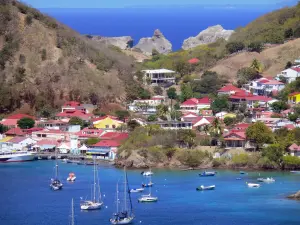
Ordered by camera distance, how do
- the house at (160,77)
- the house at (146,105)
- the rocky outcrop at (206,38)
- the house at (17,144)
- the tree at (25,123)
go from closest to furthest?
the house at (17,144)
the tree at (25,123)
the house at (146,105)
the house at (160,77)
the rocky outcrop at (206,38)

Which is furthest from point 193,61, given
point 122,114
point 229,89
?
point 122,114

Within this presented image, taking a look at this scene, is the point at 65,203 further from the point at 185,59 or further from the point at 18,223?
the point at 185,59

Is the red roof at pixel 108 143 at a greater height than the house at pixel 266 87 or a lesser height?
lesser

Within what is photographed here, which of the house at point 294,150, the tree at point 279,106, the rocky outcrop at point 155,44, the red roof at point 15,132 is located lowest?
the house at point 294,150

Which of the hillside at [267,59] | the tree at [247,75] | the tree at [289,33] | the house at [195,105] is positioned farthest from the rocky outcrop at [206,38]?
the house at [195,105]

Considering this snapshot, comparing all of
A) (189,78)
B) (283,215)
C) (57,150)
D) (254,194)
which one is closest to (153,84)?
(189,78)

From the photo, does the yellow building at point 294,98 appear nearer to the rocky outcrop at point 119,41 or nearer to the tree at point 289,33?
the tree at point 289,33

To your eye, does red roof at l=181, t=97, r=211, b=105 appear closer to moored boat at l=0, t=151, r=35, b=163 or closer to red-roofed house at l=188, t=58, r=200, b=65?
red-roofed house at l=188, t=58, r=200, b=65

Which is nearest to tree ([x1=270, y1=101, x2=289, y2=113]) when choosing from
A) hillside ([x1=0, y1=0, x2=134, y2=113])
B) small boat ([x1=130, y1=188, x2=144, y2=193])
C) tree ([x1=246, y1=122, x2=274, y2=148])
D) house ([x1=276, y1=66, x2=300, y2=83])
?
house ([x1=276, y1=66, x2=300, y2=83])

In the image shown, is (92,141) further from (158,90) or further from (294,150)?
(158,90)
